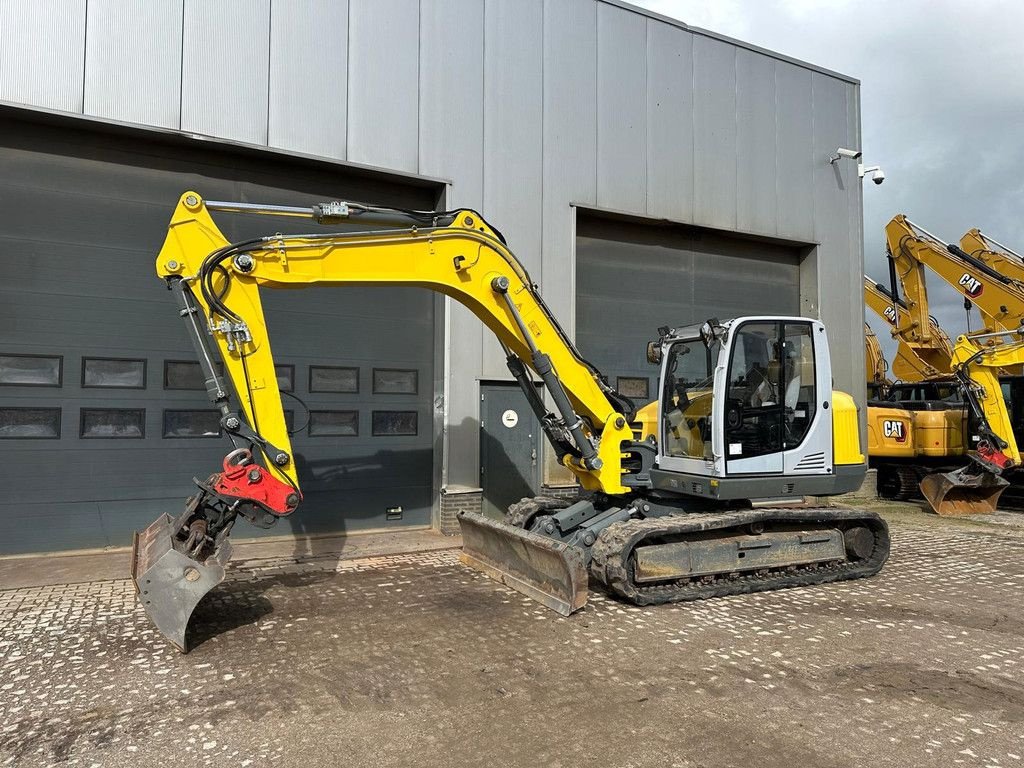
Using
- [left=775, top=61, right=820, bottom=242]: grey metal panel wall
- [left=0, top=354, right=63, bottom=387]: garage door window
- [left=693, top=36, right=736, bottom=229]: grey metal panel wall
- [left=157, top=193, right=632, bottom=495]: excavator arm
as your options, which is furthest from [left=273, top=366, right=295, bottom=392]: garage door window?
[left=775, top=61, right=820, bottom=242]: grey metal panel wall

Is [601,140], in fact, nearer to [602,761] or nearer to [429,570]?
[429,570]

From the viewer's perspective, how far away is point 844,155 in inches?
550

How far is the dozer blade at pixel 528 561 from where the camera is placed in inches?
240

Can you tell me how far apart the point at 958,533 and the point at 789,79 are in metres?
8.52

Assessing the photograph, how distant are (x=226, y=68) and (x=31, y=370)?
14.4 feet

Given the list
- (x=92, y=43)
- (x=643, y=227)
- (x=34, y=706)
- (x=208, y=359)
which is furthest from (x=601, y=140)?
(x=34, y=706)

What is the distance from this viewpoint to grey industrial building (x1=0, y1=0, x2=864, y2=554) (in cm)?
866

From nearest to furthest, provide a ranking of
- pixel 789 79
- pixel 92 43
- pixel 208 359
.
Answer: pixel 208 359
pixel 92 43
pixel 789 79

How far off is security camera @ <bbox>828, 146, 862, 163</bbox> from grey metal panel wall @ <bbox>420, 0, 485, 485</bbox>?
7.41 metres

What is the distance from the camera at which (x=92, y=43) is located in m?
8.55

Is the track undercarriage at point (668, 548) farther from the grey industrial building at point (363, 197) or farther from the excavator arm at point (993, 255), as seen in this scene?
the excavator arm at point (993, 255)

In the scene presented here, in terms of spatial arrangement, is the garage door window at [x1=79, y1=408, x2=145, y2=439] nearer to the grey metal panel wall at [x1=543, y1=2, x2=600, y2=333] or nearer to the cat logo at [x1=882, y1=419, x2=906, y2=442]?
the grey metal panel wall at [x1=543, y1=2, x2=600, y2=333]

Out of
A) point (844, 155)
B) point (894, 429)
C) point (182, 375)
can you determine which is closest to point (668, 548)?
point (182, 375)

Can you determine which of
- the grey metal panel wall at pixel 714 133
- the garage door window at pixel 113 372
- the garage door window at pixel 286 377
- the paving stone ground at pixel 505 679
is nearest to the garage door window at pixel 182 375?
the garage door window at pixel 113 372
